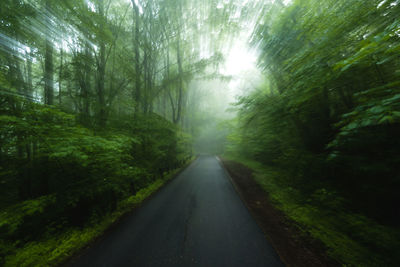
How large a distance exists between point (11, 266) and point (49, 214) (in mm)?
932

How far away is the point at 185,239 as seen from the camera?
100 inches

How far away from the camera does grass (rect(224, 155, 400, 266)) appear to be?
5.74 ft

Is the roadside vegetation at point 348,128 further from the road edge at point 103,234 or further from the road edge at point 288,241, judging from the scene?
the road edge at point 103,234

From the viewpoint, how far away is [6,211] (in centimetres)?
204

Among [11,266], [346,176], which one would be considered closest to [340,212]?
[346,176]

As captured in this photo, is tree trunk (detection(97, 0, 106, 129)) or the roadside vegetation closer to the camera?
the roadside vegetation

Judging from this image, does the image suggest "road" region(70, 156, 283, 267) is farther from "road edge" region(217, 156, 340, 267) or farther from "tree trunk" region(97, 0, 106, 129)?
"tree trunk" region(97, 0, 106, 129)

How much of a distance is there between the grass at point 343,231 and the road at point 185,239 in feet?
3.16

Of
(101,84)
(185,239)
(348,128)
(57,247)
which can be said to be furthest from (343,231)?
(101,84)

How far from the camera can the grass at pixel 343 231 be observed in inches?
68.8

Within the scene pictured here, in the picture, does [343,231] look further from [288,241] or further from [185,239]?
[185,239]

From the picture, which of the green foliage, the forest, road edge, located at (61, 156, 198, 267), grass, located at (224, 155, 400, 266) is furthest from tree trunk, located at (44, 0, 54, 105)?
grass, located at (224, 155, 400, 266)

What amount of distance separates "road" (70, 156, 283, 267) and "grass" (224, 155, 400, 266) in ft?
3.16

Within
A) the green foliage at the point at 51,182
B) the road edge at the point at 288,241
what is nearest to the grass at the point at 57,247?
the green foliage at the point at 51,182
